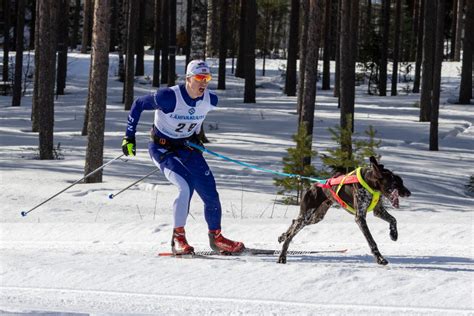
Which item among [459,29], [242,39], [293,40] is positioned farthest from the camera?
[459,29]

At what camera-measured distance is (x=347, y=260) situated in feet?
27.9

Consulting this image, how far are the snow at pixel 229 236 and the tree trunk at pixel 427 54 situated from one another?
718 cm

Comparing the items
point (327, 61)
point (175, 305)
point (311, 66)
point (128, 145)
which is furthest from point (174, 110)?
point (327, 61)

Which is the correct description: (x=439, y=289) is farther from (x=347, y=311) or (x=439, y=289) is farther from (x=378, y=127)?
(x=378, y=127)

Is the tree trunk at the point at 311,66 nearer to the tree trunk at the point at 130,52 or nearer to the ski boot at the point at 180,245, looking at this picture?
the ski boot at the point at 180,245

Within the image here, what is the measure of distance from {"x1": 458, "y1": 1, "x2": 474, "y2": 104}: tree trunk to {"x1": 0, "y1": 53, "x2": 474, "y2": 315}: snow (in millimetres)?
15024

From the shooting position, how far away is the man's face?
8727 mm

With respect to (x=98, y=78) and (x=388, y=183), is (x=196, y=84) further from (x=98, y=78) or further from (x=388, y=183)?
(x=98, y=78)

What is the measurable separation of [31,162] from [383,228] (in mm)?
10841

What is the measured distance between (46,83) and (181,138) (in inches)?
489

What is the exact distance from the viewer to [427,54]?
29969 mm

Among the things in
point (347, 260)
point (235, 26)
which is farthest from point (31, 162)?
point (235, 26)

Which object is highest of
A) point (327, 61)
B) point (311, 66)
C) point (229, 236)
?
point (327, 61)

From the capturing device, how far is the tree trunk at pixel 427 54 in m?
28.8
